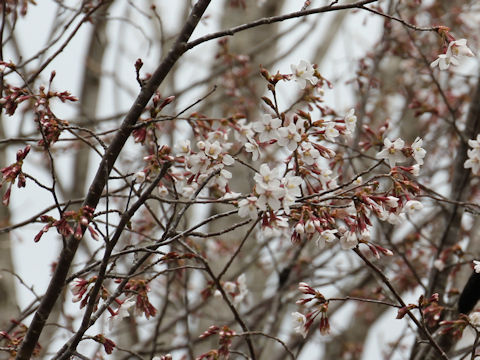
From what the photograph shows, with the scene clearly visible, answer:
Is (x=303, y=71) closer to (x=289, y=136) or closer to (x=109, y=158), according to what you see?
(x=289, y=136)

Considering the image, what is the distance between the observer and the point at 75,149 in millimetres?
5195

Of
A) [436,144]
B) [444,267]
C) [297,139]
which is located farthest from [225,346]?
[436,144]

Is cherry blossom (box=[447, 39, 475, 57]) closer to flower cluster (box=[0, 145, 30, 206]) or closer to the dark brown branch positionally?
the dark brown branch

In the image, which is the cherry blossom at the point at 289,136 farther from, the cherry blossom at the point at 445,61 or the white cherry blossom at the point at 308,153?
the cherry blossom at the point at 445,61

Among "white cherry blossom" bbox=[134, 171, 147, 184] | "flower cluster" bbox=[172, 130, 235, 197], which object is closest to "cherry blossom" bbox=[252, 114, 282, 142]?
"flower cluster" bbox=[172, 130, 235, 197]

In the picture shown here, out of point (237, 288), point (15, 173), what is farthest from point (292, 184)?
point (237, 288)

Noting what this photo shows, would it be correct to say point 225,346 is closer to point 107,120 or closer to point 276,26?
point 107,120

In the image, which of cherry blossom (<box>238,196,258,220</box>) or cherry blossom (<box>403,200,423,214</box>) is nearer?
cherry blossom (<box>238,196,258,220</box>)

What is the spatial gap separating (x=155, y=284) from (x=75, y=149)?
1355mm

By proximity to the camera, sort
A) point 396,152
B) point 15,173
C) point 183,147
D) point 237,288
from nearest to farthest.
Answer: point 15,173, point 396,152, point 183,147, point 237,288

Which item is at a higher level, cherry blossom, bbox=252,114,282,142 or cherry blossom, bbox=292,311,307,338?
cherry blossom, bbox=252,114,282,142

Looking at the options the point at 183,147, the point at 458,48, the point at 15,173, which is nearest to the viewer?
the point at 15,173

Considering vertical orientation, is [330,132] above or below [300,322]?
above

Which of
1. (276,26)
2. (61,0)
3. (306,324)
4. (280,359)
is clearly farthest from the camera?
(276,26)
